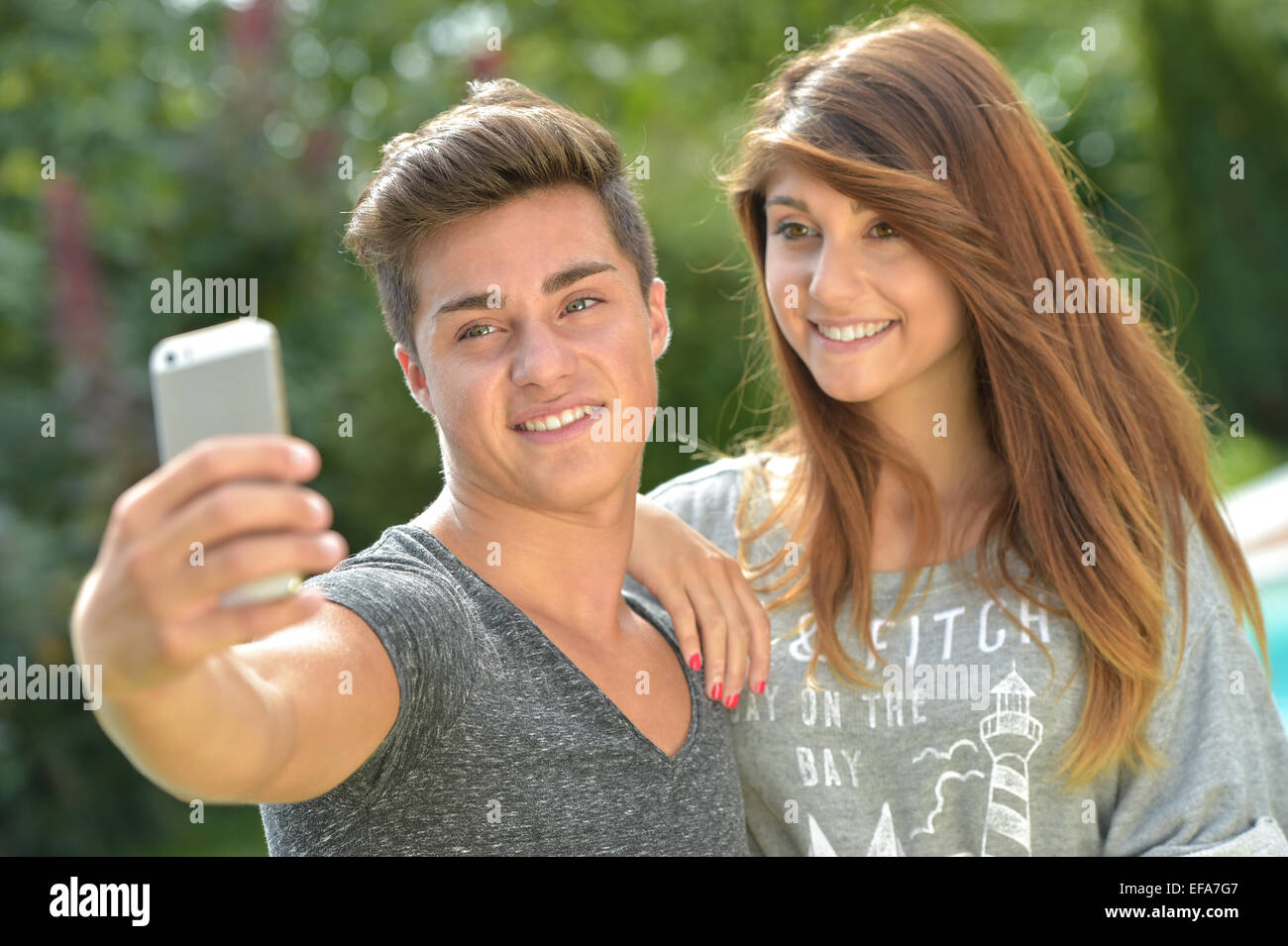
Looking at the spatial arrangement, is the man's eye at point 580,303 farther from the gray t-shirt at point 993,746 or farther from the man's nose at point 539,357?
the gray t-shirt at point 993,746

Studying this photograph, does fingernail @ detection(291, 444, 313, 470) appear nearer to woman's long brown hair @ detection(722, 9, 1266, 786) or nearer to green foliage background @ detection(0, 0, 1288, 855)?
woman's long brown hair @ detection(722, 9, 1266, 786)

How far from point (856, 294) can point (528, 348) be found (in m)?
0.76

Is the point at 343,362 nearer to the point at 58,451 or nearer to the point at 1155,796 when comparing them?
the point at 58,451

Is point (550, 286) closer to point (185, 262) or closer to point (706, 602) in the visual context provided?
point (706, 602)

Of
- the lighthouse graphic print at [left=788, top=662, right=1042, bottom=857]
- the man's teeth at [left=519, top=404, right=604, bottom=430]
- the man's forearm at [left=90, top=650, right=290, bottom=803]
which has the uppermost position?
the man's teeth at [left=519, top=404, right=604, bottom=430]

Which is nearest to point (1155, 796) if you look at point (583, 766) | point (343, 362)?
point (583, 766)

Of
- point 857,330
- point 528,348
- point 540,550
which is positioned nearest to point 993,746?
point 857,330

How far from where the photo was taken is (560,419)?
2.06m

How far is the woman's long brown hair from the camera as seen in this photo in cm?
243

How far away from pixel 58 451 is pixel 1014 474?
4715 mm

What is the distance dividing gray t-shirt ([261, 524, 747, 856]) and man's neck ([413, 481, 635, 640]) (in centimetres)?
8

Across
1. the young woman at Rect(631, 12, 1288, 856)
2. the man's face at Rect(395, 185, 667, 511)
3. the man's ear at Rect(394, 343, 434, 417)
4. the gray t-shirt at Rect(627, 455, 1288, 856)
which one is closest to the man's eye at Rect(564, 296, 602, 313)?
the man's face at Rect(395, 185, 667, 511)

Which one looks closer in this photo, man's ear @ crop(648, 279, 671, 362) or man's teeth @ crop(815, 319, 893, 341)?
man's ear @ crop(648, 279, 671, 362)

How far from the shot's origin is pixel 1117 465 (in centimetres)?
254
